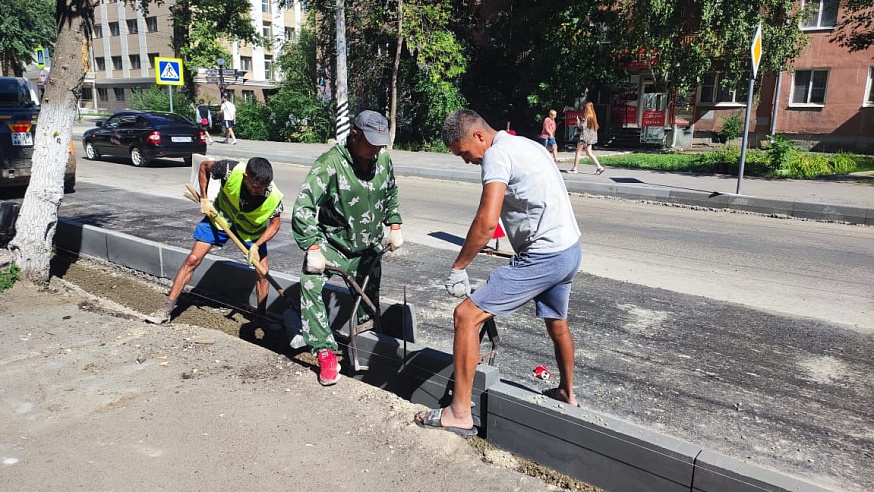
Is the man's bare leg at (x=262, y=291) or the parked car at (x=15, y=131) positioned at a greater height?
the parked car at (x=15, y=131)

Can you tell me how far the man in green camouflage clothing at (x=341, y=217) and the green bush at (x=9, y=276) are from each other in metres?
3.83

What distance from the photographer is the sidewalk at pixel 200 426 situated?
3250 mm

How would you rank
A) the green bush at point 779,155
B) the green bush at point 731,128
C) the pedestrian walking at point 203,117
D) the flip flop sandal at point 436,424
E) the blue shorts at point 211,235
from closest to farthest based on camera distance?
the flip flop sandal at point 436,424, the blue shorts at point 211,235, the green bush at point 779,155, the green bush at point 731,128, the pedestrian walking at point 203,117

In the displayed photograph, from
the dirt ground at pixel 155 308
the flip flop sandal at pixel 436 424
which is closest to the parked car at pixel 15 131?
the dirt ground at pixel 155 308

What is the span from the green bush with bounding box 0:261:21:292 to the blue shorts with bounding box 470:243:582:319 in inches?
204

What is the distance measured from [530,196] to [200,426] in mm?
2302

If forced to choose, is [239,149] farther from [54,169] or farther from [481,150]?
[481,150]

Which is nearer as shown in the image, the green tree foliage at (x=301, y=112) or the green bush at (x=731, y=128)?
the green bush at (x=731, y=128)

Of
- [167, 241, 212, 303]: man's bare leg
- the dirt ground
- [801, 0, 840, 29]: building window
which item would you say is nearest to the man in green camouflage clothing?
the dirt ground

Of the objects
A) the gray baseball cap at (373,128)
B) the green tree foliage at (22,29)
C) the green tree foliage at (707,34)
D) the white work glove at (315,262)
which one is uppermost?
the green tree foliage at (22,29)

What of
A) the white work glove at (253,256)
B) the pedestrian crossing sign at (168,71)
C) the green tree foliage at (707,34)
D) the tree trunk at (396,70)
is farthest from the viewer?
the pedestrian crossing sign at (168,71)

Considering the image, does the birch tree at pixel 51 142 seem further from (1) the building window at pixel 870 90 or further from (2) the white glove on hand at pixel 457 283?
(1) the building window at pixel 870 90

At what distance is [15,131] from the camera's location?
11.1m

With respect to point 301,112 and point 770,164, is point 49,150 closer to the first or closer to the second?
point 770,164
